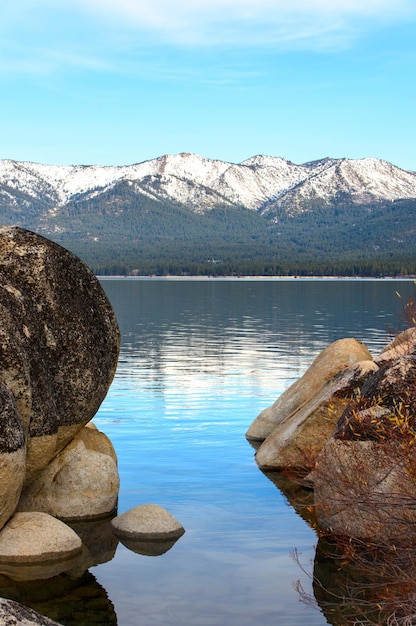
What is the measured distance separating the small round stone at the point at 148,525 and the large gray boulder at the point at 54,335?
2231mm

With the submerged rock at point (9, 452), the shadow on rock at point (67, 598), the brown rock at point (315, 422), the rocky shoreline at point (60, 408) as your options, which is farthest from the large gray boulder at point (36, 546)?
the brown rock at point (315, 422)

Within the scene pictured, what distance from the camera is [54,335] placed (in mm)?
19828

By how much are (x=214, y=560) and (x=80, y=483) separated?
14.1ft

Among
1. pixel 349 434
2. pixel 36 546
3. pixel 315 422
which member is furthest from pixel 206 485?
pixel 36 546

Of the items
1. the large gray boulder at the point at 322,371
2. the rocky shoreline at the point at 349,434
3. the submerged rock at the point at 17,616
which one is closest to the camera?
the submerged rock at the point at 17,616

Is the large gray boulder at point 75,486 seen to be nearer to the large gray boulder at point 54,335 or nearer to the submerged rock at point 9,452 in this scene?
the large gray boulder at point 54,335

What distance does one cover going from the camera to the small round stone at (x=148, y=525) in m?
18.8

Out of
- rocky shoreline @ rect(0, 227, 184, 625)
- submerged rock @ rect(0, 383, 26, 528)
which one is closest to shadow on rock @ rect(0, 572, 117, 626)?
rocky shoreline @ rect(0, 227, 184, 625)

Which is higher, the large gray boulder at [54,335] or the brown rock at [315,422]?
the large gray boulder at [54,335]

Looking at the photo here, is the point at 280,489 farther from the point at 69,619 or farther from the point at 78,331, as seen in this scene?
the point at 69,619

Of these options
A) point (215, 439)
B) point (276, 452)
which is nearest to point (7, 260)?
point (276, 452)

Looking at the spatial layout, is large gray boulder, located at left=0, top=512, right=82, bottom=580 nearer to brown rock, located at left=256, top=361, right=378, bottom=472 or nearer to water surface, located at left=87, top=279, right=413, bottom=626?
water surface, located at left=87, top=279, right=413, bottom=626

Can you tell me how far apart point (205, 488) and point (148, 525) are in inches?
169

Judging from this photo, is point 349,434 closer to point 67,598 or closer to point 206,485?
point 206,485
